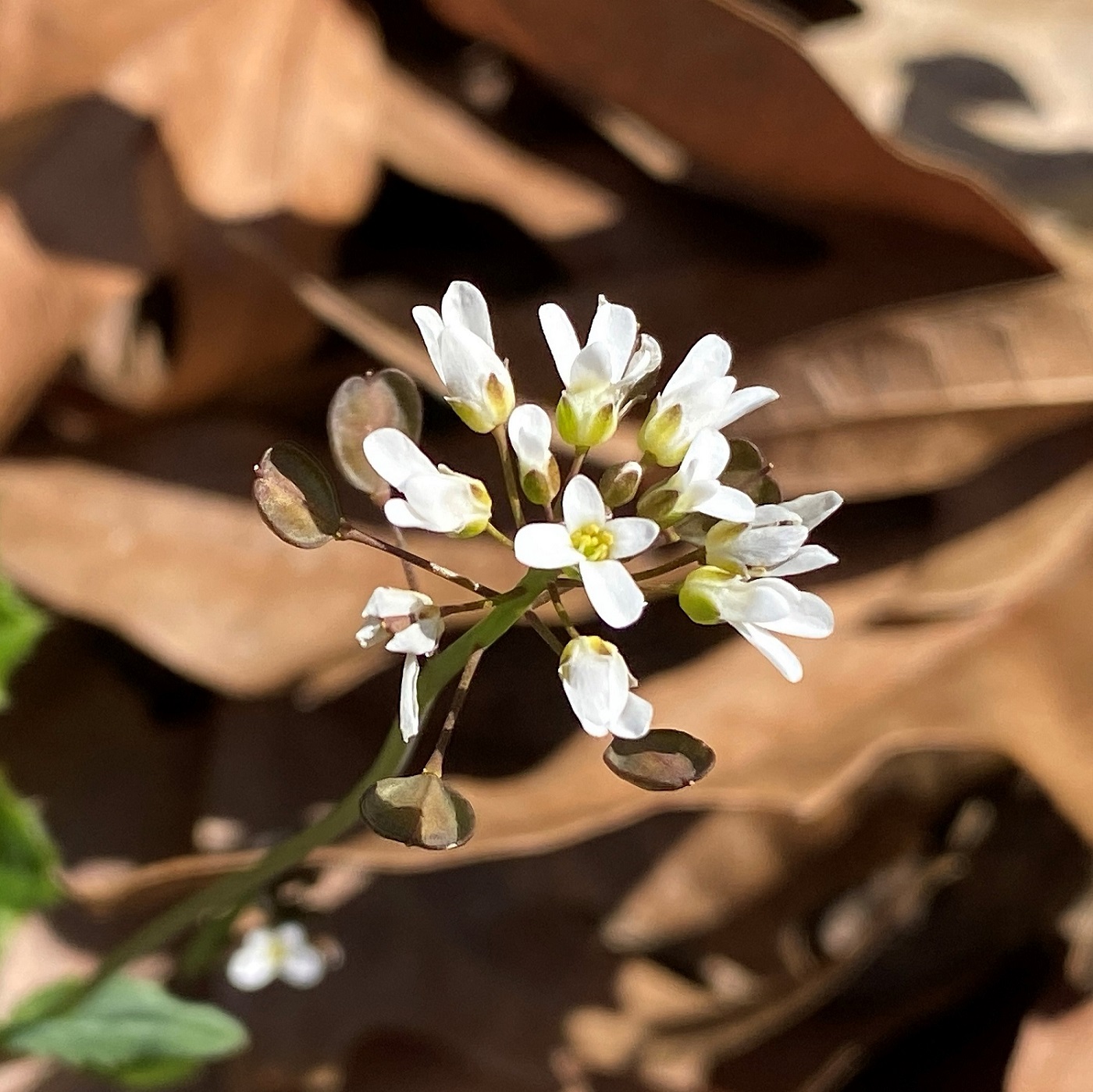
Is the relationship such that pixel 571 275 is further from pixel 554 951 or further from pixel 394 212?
pixel 554 951

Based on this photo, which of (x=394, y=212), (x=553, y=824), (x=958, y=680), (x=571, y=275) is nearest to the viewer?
(x=553, y=824)

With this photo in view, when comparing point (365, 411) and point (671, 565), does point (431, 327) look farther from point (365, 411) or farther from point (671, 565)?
point (671, 565)

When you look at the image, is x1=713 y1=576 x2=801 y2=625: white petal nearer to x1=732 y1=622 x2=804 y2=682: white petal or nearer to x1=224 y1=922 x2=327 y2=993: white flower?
x1=732 y1=622 x2=804 y2=682: white petal

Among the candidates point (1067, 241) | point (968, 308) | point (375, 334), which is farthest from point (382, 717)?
point (1067, 241)

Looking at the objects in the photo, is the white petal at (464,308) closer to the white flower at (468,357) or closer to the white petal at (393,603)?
the white flower at (468,357)

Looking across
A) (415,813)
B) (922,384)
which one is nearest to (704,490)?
(415,813)

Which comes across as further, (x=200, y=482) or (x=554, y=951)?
(x=554, y=951)

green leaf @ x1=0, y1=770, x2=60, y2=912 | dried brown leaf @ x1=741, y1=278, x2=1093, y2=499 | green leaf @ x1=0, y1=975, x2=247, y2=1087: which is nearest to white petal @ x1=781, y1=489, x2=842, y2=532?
dried brown leaf @ x1=741, y1=278, x2=1093, y2=499

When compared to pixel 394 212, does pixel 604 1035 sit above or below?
below
